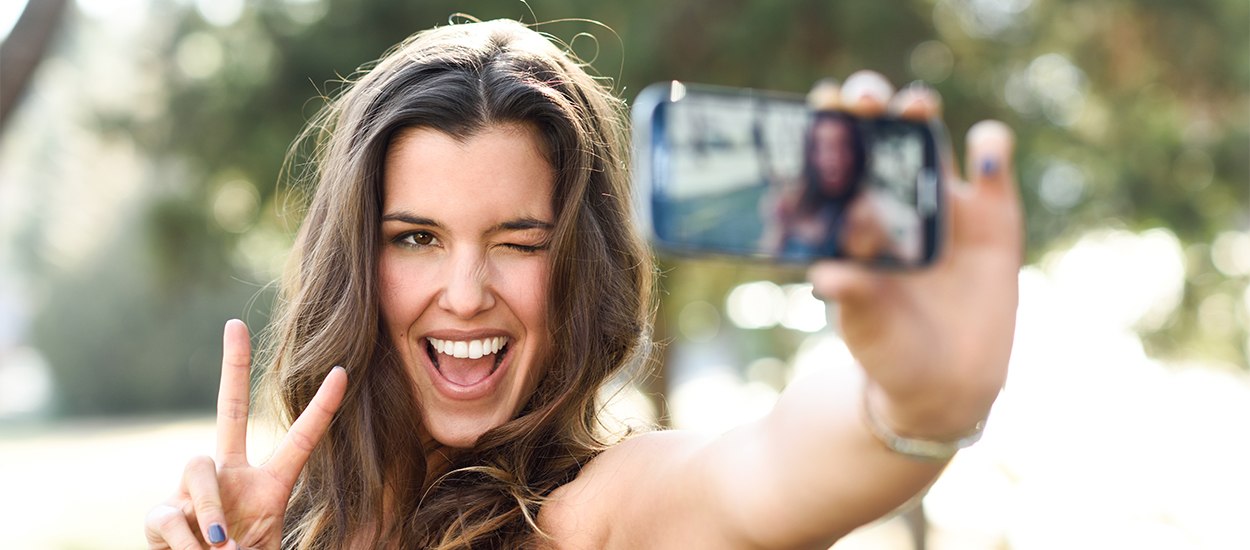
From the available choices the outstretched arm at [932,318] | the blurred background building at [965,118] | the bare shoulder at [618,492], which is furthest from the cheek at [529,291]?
the blurred background building at [965,118]

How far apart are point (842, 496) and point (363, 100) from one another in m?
1.38

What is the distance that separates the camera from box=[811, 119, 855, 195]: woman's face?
3.64ft

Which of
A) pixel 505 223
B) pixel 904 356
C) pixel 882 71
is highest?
pixel 882 71

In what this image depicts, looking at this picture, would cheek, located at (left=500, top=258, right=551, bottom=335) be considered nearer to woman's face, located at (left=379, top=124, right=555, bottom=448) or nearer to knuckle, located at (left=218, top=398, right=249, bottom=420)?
woman's face, located at (left=379, top=124, right=555, bottom=448)

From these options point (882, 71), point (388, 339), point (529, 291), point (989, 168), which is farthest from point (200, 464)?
point (882, 71)

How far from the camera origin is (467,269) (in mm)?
2074

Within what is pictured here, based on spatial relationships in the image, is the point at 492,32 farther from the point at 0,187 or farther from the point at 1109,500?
the point at 0,187

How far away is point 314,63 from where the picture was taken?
654 cm

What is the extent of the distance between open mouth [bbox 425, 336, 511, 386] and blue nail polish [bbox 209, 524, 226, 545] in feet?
Result: 1.62

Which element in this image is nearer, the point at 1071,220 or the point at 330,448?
the point at 330,448

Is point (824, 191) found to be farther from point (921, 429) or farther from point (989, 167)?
point (921, 429)

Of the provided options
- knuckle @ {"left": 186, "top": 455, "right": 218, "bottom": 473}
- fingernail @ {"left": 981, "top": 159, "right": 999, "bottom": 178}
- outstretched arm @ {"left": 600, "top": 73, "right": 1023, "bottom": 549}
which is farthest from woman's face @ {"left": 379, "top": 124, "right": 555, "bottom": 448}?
fingernail @ {"left": 981, "top": 159, "right": 999, "bottom": 178}

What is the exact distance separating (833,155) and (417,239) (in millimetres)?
1201

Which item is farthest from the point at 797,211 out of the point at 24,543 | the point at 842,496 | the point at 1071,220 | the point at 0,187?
the point at 0,187
